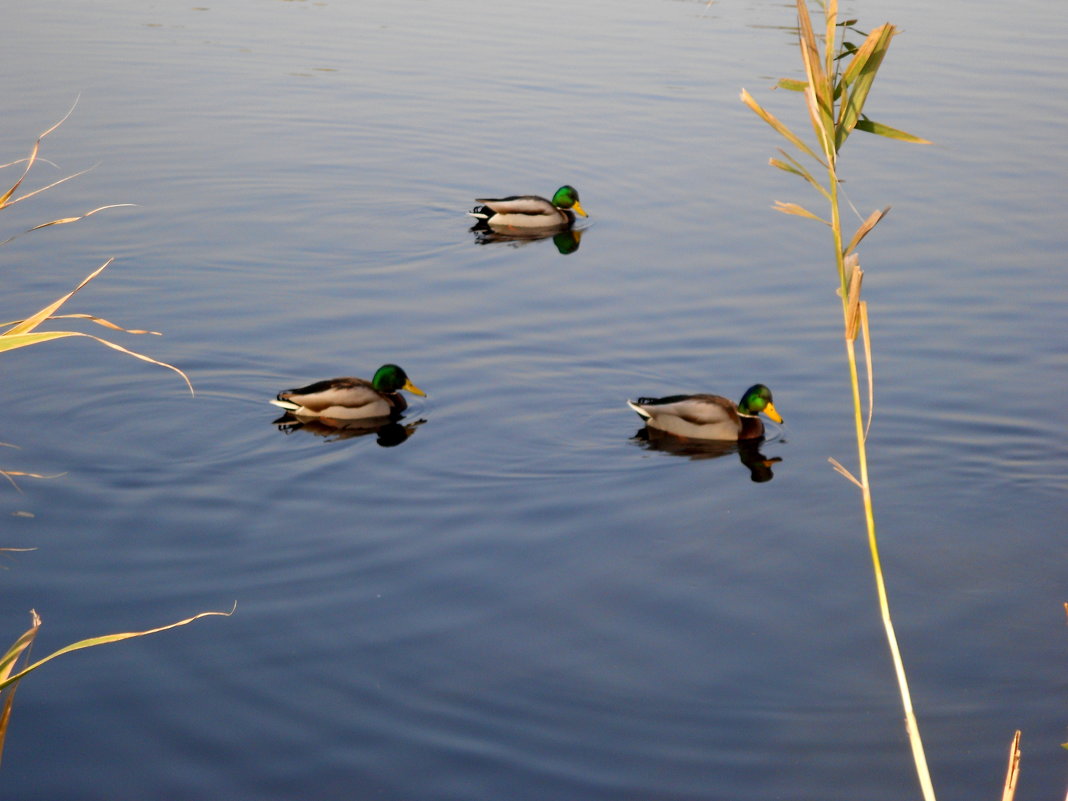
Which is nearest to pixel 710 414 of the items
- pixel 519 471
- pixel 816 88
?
pixel 519 471

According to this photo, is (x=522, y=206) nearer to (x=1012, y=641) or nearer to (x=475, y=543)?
(x=475, y=543)

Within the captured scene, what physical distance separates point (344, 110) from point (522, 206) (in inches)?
192

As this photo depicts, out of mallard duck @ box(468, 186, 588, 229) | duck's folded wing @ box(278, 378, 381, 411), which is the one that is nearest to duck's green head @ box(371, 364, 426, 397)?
duck's folded wing @ box(278, 378, 381, 411)

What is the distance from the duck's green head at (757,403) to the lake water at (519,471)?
0.91ft

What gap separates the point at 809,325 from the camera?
10633 mm

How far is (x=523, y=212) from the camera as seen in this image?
13422mm

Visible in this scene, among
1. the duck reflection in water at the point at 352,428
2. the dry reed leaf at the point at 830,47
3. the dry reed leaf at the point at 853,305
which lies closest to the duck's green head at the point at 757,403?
the duck reflection in water at the point at 352,428

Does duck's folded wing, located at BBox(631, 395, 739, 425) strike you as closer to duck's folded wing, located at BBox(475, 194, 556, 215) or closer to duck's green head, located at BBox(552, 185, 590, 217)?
duck's folded wing, located at BBox(475, 194, 556, 215)

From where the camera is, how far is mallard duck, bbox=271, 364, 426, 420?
8484 mm

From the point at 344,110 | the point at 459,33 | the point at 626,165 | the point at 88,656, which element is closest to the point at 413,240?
the point at 626,165

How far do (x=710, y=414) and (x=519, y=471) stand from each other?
1.48m

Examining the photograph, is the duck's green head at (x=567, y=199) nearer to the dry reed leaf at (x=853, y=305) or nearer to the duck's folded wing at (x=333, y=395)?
the duck's folded wing at (x=333, y=395)

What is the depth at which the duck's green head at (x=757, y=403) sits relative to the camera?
8.62 m

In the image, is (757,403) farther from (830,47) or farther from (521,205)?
(830,47)
